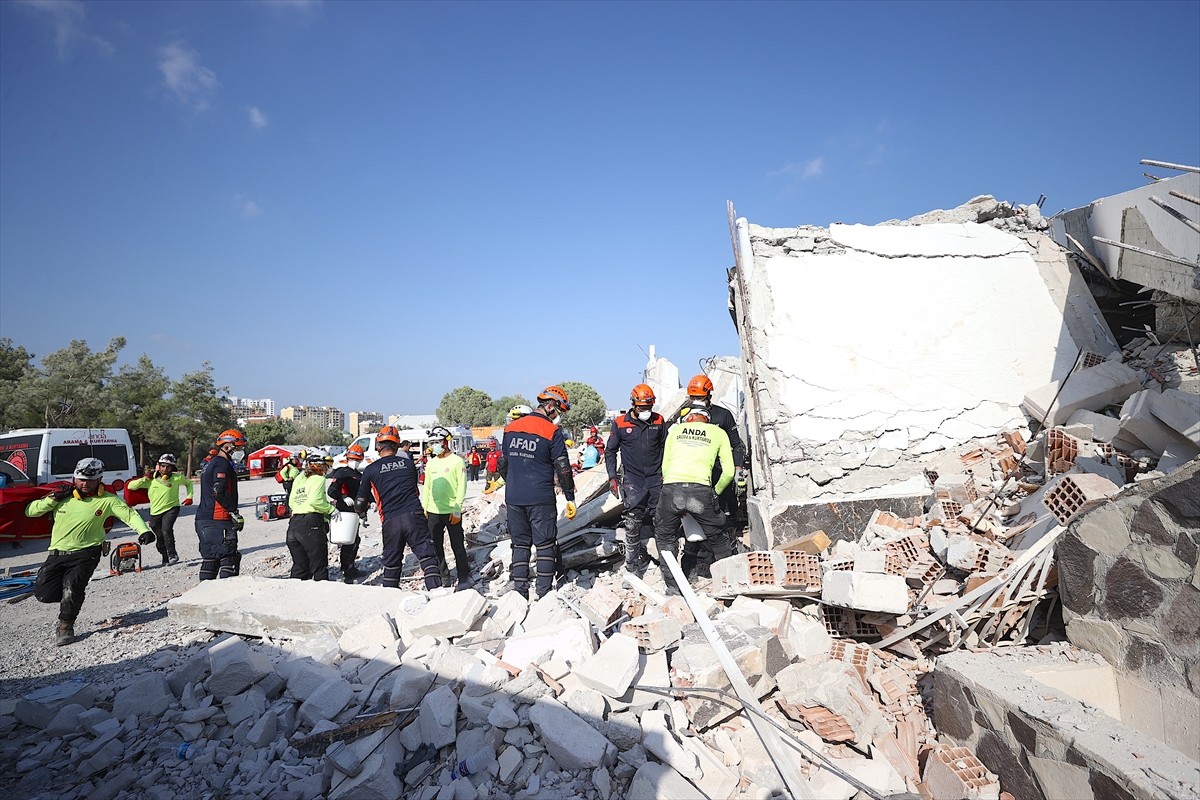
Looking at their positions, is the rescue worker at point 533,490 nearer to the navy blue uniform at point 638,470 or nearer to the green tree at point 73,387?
the navy blue uniform at point 638,470

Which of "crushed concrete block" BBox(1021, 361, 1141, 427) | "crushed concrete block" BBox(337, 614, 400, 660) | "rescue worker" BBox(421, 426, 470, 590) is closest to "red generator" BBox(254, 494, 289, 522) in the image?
"rescue worker" BBox(421, 426, 470, 590)

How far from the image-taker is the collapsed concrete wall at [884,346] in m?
5.52

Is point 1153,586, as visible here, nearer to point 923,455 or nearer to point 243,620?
point 923,455

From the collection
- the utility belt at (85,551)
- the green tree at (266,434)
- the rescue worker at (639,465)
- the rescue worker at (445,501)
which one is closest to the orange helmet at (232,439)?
the utility belt at (85,551)

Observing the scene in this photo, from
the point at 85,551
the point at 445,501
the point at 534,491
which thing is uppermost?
the point at 534,491

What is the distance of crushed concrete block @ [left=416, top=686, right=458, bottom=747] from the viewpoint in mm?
2779

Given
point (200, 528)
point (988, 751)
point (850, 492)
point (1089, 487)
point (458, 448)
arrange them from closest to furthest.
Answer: point (988, 751), point (1089, 487), point (850, 492), point (200, 528), point (458, 448)

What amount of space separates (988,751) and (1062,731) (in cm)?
44

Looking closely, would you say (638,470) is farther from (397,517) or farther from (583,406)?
(583,406)

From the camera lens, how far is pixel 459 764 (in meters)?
2.69

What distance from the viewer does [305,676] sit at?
131 inches

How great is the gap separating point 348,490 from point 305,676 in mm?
3297

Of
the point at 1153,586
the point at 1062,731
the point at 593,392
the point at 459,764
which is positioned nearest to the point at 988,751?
the point at 1062,731

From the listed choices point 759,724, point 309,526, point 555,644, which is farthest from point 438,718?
point 309,526
